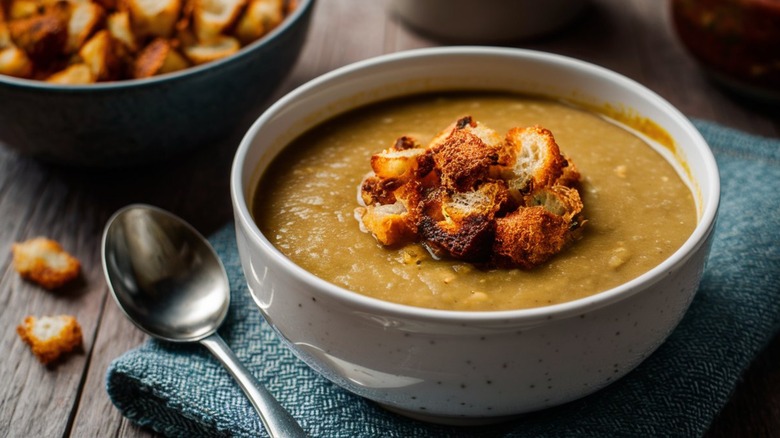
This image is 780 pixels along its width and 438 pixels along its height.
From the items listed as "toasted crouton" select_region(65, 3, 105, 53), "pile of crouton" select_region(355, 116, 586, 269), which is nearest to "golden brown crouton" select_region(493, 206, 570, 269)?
"pile of crouton" select_region(355, 116, 586, 269)

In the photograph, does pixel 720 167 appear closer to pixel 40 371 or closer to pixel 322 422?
pixel 322 422

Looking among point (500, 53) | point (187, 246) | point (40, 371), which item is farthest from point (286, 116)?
point (40, 371)

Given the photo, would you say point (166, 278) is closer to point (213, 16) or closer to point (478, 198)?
point (478, 198)

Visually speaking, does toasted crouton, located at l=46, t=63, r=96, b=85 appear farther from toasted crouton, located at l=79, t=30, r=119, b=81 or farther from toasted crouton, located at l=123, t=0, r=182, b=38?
toasted crouton, located at l=123, t=0, r=182, b=38

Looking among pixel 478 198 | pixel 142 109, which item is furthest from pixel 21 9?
pixel 478 198

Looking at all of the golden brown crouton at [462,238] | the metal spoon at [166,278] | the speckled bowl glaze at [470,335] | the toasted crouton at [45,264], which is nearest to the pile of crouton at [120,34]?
the toasted crouton at [45,264]

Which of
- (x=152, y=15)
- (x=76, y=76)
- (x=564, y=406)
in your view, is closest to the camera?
(x=564, y=406)
